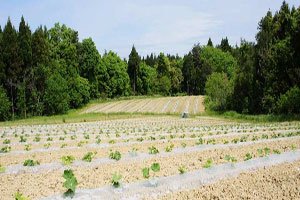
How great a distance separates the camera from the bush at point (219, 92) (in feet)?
138

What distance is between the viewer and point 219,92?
140 ft

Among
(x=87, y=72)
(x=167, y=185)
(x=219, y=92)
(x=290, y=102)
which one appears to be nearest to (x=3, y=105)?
(x=87, y=72)

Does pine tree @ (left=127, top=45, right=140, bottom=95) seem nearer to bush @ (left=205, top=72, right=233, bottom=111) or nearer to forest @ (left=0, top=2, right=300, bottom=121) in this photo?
forest @ (left=0, top=2, right=300, bottom=121)

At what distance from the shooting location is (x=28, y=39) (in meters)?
40.4

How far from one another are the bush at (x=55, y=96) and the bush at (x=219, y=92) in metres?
23.9

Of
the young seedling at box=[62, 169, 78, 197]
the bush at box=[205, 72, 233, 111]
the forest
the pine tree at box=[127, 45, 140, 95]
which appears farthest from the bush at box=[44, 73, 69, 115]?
the young seedling at box=[62, 169, 78, 197]

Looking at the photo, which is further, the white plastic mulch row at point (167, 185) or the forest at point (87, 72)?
the forest at point (87, 72)

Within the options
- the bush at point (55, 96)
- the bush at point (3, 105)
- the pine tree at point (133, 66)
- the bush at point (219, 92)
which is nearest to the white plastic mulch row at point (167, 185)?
the bush at point (3, 105)

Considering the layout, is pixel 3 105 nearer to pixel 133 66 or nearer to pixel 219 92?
pixel 219 92

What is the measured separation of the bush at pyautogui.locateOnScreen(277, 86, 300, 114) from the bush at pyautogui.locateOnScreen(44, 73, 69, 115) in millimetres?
30505

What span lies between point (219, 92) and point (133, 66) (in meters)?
36.2

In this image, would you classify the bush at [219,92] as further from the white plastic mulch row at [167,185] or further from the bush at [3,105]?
the white plastic mulch row at [167,185]

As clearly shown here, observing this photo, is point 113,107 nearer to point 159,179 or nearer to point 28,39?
point 28,39

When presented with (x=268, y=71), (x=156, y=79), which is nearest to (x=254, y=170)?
(x=268, y=71)
